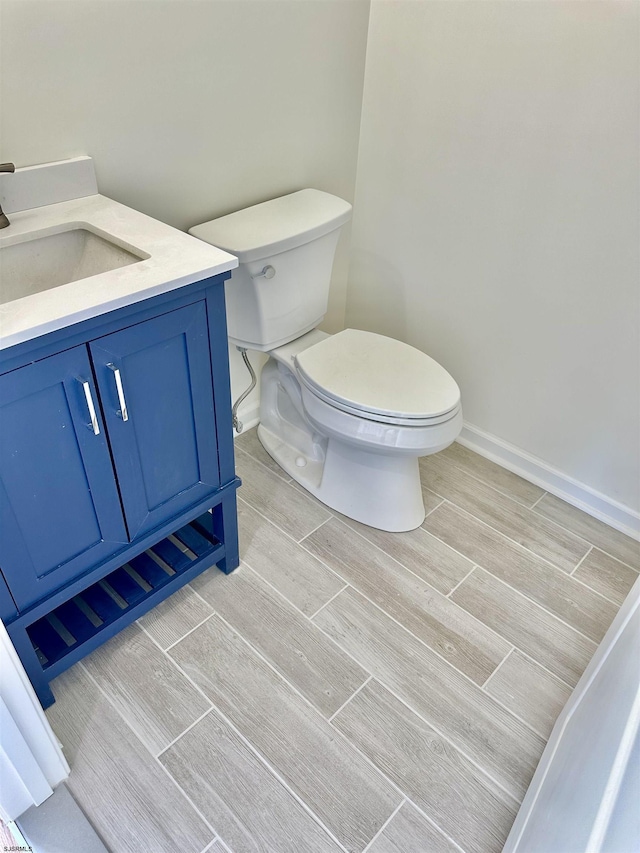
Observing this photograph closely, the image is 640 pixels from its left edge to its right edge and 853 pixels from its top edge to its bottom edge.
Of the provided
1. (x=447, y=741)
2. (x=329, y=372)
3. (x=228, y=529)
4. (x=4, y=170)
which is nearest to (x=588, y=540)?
(x=447, y=741)

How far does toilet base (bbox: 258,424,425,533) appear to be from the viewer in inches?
69.1

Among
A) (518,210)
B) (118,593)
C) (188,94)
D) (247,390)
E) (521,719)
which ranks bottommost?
(521,719)

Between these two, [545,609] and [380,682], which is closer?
[380,682]

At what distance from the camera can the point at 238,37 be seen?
4.91ft

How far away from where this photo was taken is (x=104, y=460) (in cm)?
117

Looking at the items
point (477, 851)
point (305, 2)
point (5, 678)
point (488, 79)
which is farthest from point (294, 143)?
point (477, 851)

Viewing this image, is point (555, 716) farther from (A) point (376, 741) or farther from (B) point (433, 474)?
(B) point (433, 474)

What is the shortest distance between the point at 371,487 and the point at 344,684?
1.82ft

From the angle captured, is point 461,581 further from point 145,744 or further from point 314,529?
point 145,744

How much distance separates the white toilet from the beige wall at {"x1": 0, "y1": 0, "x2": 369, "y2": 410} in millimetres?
126

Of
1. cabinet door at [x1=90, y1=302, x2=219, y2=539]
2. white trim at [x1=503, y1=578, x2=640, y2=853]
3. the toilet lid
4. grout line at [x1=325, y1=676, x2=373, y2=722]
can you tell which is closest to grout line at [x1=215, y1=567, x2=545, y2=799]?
grout line at [x1=325, y1=676, x2=373, y2=722]

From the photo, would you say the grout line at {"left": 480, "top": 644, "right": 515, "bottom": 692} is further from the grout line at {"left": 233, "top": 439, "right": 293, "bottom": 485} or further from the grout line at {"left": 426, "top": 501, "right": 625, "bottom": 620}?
the grout line at {"left": 233, "top": 439, "right": 293, "bottom": 485}

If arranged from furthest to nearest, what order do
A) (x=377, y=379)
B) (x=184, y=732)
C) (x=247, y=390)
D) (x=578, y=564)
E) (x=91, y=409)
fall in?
(x=247, y=390) < (x=578, y=564) < (x=377, y=379) < (x=184, y=732) < (x=91, y=409)

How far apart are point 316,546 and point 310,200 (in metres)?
0.99
